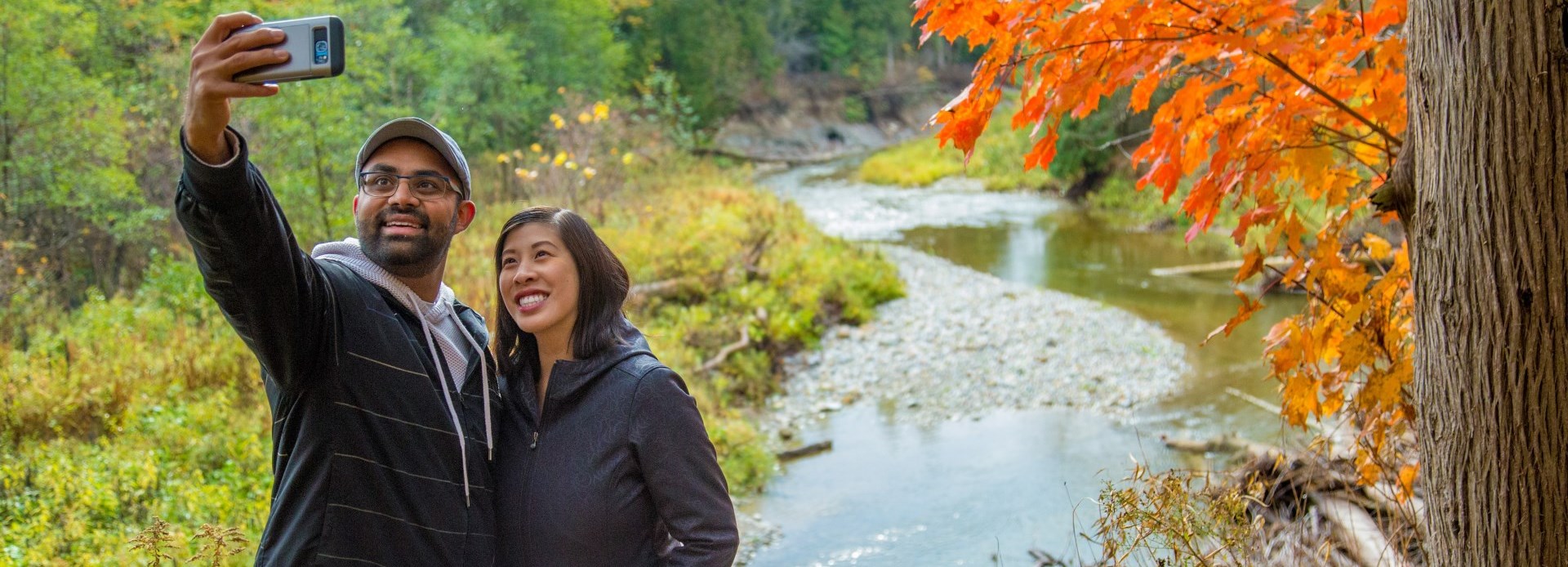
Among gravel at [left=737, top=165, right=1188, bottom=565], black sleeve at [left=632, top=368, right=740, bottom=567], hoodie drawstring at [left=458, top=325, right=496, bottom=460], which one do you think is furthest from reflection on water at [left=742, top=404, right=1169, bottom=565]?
hoodie drawstring at [left=458, top=325, right=496, bottom=460]

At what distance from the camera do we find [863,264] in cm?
1284

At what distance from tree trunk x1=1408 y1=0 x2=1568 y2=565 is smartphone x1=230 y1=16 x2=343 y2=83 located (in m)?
2.01

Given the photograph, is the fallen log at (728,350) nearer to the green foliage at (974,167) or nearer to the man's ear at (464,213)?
the man's ear at (464,213)

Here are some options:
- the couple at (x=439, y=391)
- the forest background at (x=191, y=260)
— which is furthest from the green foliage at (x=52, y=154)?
the couple at (x=439, y=391)

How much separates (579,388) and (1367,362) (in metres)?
2.37

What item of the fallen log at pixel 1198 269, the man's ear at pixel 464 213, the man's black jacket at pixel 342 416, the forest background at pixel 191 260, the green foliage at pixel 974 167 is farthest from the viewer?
the green foliage at pixel 974 167

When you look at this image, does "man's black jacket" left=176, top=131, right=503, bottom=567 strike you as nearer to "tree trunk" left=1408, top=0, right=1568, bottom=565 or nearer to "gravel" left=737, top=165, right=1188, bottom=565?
"tree trunk" left=1408, top=0, right=1568, bottom=565

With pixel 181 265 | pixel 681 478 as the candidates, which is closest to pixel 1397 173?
pixel 681 478

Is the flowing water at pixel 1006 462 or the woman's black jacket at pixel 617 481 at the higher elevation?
the woman's black jacket at pixel 617 481

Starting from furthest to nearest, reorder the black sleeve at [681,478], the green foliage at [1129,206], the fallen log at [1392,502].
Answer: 1. the green foliage at [1129,206]
2. the fallen log at [1392,502]
3. the black sleeve at [681,478]

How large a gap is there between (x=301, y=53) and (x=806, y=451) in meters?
6.23

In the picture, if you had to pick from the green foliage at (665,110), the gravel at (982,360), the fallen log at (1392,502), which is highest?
the green foliage at (665,110)

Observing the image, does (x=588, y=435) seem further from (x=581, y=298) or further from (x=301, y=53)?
(x=301, y=53)

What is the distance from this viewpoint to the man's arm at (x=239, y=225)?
1.57m
